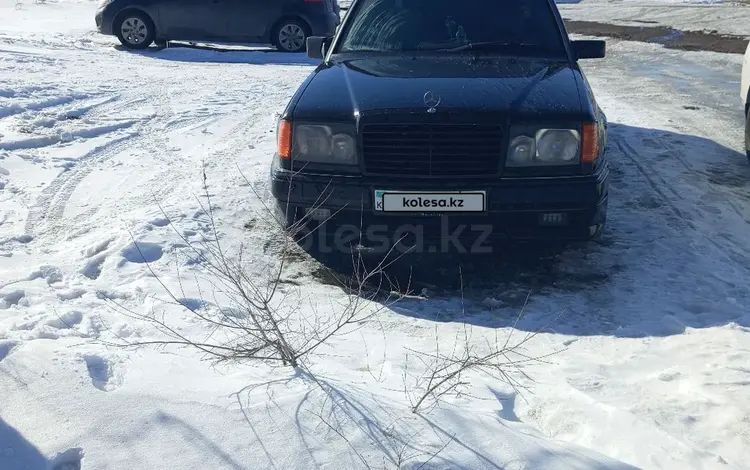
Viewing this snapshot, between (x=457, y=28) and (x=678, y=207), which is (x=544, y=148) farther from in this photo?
(x=678, y=207)

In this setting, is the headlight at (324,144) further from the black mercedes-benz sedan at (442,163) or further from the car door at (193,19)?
the car door at (193,19)

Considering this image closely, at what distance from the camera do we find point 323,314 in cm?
401

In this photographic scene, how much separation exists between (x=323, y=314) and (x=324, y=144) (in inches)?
36.4

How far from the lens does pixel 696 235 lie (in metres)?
5.08

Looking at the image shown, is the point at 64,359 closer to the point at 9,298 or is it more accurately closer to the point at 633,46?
the point at 9,298

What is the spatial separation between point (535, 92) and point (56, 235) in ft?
10.1

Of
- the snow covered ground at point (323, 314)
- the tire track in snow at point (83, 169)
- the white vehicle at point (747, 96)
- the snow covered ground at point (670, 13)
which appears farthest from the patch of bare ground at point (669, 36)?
the tire track in snow at point (83, 169)

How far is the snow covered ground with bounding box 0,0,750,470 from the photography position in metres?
2.55

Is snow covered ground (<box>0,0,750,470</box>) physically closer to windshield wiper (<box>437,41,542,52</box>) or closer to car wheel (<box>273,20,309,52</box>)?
windshield wiper (<box>437,41,542,52</box>)

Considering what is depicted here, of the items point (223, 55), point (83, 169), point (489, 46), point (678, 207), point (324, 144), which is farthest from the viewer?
point (223, 55)

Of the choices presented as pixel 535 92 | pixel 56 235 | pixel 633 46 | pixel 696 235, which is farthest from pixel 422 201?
pixel 633 46

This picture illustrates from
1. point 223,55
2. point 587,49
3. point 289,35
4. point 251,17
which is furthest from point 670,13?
point 587,49

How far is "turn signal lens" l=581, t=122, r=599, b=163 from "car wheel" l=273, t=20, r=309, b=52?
1014 centimetres

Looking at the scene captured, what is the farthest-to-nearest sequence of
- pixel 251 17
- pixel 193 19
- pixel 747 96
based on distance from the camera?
1. pixel 251 17
2. pixel 193 19
3. pixel 747 96
